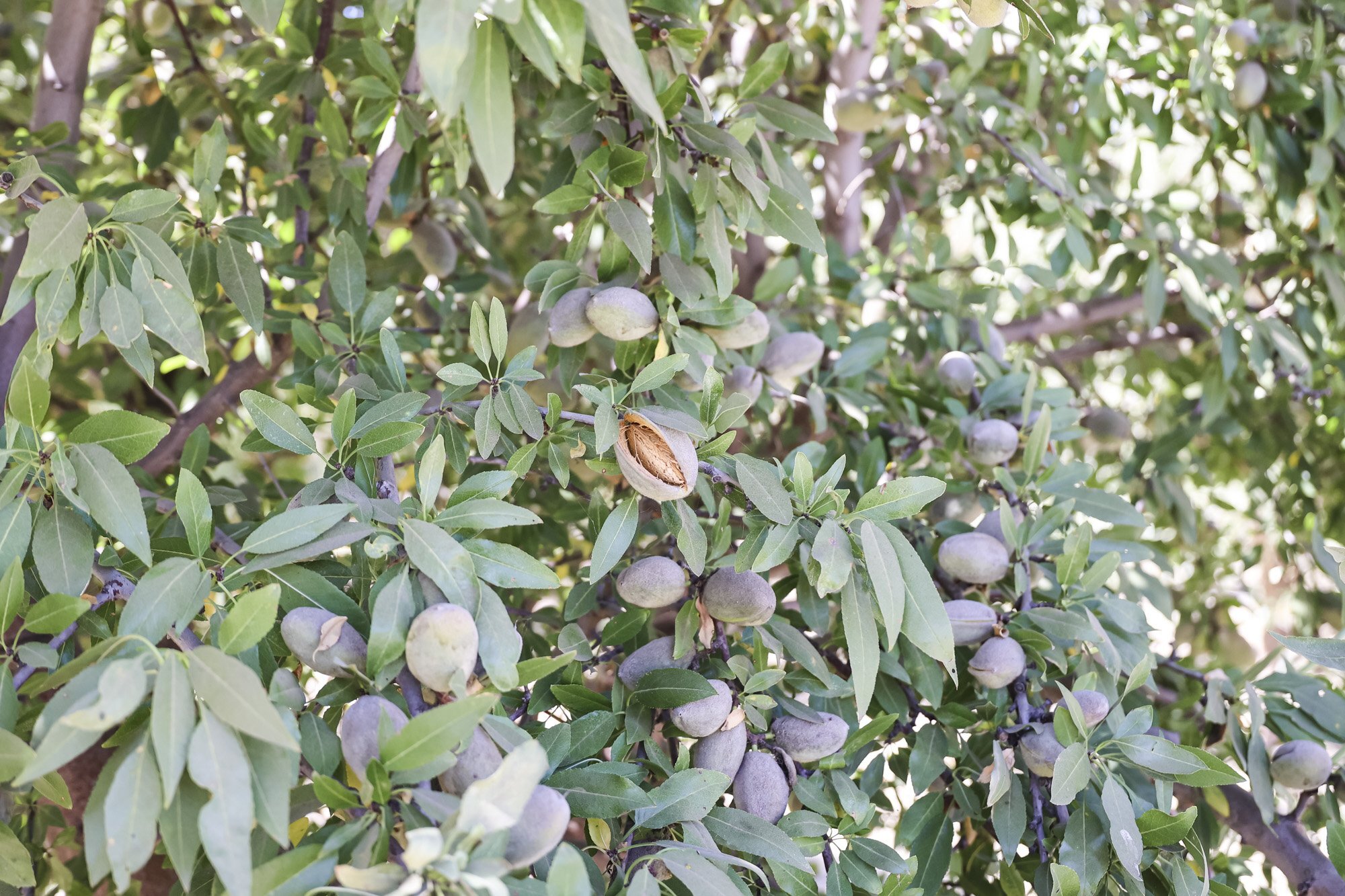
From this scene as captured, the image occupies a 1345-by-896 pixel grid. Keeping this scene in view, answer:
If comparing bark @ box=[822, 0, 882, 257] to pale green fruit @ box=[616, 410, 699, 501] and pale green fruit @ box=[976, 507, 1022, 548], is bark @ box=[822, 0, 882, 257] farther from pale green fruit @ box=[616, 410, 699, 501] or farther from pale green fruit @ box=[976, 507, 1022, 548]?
pale green fruit @ box=[616, 410, 699, 501]

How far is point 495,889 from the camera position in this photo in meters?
0.62

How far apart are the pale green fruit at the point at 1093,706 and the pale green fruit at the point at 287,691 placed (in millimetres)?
777

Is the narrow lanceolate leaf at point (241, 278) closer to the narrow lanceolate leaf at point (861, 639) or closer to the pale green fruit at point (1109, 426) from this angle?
the narrow lanceolate leaf at point (861, 639)

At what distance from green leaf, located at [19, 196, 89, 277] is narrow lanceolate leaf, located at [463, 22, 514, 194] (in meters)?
0.45

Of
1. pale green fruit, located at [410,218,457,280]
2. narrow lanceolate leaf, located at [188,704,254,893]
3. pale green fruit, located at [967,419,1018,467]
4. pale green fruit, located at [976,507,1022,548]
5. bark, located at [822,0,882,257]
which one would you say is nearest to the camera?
narrow lanceolate leaf, located at [188,704,254,893]

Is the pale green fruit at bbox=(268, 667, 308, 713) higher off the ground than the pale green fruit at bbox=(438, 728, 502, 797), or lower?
higher

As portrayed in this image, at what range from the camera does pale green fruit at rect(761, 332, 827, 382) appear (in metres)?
1.50

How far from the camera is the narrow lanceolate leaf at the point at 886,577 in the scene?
0.88m

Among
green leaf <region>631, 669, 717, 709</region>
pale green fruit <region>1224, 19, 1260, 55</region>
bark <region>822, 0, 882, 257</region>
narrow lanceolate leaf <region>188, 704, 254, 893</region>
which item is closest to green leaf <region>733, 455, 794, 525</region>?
green leaf <region>631, 669, 717, 709</region>

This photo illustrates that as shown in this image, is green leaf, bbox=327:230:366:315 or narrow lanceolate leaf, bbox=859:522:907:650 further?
green leaf, bbox=327:230:366:315

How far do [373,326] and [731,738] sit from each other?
68 cm

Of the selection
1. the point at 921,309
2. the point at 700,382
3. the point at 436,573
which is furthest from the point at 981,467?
the point at 436,573

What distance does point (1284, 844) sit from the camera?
1.26m

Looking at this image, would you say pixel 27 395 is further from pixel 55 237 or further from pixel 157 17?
pixel 157 17
